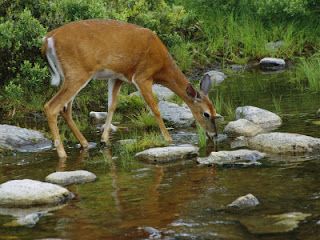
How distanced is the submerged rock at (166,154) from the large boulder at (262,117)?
6.60ft

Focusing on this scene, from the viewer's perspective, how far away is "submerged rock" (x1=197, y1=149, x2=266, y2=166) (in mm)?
9000

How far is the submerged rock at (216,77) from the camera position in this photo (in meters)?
15.8

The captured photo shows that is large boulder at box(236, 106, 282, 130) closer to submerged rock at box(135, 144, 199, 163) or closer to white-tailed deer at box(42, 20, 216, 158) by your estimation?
white-tailed deer at box(42, 20, 216, 158)

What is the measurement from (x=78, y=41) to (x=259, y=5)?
29.6 feet

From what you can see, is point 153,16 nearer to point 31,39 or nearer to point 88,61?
point 31,39

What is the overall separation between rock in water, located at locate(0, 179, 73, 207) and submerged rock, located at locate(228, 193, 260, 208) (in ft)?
5.39

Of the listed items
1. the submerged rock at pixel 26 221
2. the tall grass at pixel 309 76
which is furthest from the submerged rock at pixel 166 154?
the tall grass at pixel 309 76

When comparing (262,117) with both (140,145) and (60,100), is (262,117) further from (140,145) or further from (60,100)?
(60,100)

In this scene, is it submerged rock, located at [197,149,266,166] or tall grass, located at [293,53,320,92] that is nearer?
submerged rock, located at [197,149,266,166]

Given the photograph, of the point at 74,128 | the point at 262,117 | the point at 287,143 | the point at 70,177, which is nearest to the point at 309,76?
the point at 262,117

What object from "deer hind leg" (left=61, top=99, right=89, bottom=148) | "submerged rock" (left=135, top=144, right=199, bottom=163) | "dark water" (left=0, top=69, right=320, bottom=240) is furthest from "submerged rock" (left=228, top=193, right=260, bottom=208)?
"deer hind leg" (left=61, top=99, right=89, bottom=148)

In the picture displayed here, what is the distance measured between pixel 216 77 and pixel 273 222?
9703 millimetres

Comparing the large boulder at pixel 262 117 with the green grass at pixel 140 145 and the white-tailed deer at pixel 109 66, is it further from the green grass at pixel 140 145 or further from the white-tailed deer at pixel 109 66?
the green grass at pixel 140 145

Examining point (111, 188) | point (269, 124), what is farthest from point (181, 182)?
point (269, 124)
